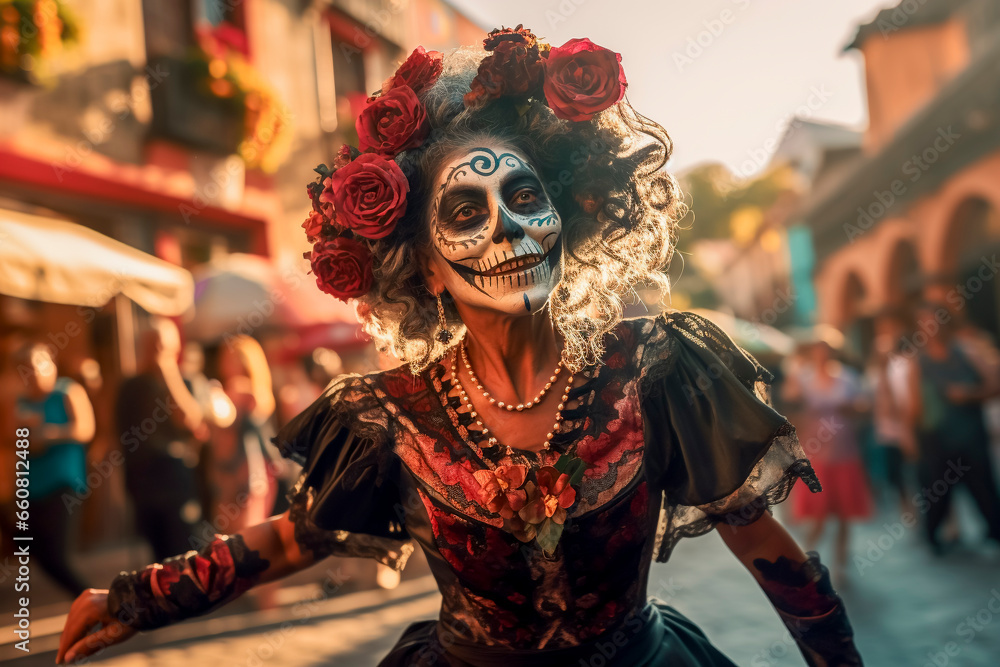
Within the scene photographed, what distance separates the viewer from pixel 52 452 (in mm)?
4754

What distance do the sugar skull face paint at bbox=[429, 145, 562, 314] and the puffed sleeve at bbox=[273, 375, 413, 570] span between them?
0.36 meters

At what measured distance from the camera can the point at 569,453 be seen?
5.70 ft

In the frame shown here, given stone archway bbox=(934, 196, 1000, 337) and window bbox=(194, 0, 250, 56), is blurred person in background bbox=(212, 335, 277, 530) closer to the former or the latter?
window bbox=(194, 0, 250, 56)

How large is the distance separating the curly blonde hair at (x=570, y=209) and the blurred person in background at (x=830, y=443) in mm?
4129

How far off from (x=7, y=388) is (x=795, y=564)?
4.87 metres

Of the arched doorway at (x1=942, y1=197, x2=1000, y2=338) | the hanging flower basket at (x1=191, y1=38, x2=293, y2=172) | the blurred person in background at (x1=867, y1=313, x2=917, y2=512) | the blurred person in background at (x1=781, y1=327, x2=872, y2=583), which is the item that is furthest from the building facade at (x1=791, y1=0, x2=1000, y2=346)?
the hanging flower basket at (x1=191, y1=38, x2=293, y2=172)

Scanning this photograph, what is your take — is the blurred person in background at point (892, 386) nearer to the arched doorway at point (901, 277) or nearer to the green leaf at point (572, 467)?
the green leaf at point (572, 467)

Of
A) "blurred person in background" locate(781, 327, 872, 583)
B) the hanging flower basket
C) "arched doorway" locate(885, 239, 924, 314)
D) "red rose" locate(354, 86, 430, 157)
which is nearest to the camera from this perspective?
"red rose" locate(354, 86, 430, 157)

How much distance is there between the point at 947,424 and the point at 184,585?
218 inches

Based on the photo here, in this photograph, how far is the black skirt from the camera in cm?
170

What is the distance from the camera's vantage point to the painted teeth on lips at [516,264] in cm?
182

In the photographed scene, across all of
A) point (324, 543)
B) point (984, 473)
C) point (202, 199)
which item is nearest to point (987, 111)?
point (984, 473)

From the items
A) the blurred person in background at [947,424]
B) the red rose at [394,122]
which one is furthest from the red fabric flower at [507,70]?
the blurred person in background at [947,424]

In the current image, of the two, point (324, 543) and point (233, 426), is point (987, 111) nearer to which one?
point (233, 426)
